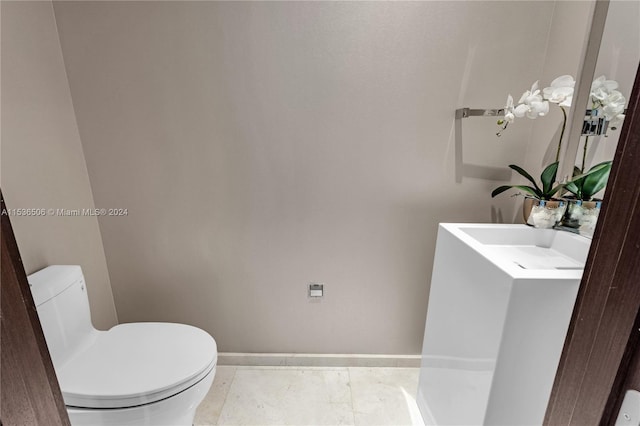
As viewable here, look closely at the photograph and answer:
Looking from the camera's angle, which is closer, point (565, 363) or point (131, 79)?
point (565, 363)

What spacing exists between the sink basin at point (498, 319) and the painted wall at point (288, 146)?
0.33 meters

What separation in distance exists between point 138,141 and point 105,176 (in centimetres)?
24

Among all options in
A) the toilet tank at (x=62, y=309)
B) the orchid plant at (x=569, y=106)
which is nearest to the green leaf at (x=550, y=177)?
the orchid plant at (x=569, y=106)

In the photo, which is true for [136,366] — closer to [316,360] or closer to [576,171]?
[316,360]

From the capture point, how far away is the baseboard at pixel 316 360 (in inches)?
63.9

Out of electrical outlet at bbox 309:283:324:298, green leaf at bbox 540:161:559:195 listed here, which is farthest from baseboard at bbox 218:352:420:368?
green leaf at bbox 540:161:559:195

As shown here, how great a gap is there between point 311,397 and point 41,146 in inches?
63.0

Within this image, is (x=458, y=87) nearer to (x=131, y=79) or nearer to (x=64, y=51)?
(x=131, y=79)

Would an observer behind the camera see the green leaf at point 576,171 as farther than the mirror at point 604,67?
Yes

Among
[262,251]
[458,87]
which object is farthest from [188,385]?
[458,87]

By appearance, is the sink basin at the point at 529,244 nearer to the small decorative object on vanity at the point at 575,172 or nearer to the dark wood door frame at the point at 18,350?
the small decorative object on vanity at the point at 575,172

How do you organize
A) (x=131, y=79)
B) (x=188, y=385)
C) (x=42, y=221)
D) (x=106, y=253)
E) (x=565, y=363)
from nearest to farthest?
(x=565, y=363), (x=188, y=385), (x=42, y=221), (x=131, y=79), (x=106, y=253)

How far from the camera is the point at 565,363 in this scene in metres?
0.40

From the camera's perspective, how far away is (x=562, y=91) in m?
1.07
